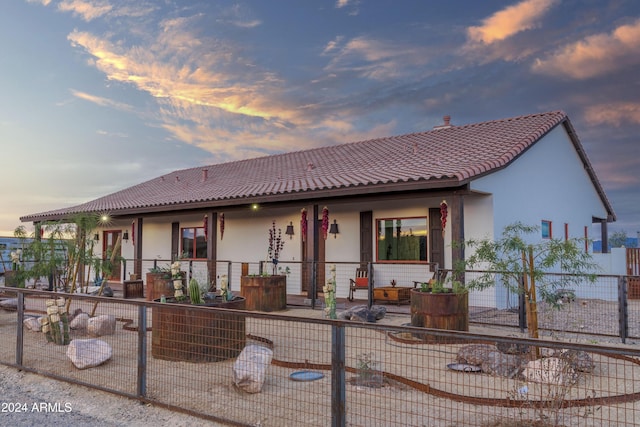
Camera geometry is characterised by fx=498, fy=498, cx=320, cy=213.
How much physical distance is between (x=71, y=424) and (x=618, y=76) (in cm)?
1754

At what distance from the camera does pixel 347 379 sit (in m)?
5.34

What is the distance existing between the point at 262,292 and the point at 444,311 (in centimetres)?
464

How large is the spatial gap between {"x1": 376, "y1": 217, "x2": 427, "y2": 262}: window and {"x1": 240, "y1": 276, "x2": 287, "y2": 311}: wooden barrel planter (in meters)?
3.67

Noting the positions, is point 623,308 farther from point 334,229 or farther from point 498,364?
point 334,229

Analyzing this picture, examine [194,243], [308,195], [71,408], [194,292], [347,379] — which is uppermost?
[308,195]

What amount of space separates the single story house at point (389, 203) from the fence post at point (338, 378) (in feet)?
21.2

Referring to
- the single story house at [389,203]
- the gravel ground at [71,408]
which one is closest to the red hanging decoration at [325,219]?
the single story house at [389,203]

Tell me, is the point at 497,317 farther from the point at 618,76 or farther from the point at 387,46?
the point at 618,76

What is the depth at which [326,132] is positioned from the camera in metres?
21.9

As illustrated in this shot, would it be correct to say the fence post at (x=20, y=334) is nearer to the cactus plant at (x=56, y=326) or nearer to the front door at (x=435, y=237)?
the cactus plant at (x=56, y=326)

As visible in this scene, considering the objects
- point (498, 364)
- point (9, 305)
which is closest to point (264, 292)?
point (9, 305)

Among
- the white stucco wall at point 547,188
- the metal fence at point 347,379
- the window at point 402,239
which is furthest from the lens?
the window at point 402,239

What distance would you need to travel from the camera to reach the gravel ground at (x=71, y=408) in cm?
436

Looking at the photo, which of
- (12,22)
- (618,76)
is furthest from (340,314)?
(618,76)
